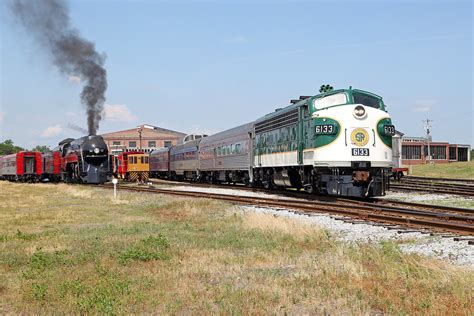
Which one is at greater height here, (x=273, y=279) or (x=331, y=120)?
(x=331, y=120)

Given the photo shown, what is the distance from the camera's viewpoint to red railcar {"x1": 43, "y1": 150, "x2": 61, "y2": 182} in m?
49.0

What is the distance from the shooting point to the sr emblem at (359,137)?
18984 mm

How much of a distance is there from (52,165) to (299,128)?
36.3 m

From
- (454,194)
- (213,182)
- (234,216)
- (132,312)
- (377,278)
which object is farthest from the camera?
(213,182)

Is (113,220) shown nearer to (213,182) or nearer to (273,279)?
(273,279)

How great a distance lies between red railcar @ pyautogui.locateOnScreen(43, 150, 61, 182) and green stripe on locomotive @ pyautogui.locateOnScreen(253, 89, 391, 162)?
2830 centimetres

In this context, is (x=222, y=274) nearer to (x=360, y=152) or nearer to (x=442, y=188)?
(x=360, y=152)

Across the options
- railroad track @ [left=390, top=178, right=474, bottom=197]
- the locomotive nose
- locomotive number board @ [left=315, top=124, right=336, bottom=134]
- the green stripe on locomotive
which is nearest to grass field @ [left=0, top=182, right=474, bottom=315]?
locomotive number board @ [left=315, top=124, right=336, bottom=134]

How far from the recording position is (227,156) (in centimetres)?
3484

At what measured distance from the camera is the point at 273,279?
301 inches

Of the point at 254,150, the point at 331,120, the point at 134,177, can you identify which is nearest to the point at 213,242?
the point at 331,120

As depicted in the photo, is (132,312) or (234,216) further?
(234,216)

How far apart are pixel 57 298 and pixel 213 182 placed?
1316 inches

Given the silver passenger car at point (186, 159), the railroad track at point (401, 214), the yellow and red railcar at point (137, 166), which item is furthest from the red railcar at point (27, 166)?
the railroad track at point (401, 214)
